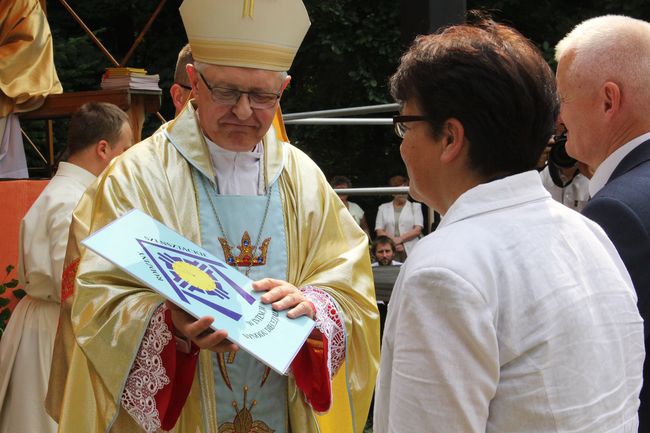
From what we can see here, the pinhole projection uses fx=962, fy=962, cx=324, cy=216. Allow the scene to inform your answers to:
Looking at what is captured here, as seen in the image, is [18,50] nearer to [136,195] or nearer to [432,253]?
[136,195]

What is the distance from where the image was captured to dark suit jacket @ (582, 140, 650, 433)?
2182 millimetres

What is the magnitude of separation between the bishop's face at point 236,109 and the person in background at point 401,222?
7.44 metres

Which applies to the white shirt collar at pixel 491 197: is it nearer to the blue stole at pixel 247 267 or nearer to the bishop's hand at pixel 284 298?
the bishop's hand at pixel 284 298

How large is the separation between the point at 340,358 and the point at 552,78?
132cm

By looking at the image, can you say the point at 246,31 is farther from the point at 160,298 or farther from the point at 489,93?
the point at 489,93

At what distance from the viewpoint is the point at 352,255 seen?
Result: 114 inches

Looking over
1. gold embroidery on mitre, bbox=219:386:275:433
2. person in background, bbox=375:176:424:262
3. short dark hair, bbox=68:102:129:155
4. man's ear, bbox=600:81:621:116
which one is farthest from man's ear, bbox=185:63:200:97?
person in background, bbox=375:176:424:262

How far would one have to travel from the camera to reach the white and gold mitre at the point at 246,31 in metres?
2.82

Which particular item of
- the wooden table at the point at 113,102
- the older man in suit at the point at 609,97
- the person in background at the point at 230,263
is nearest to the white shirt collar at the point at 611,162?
the older man in suit at the point at 609,97

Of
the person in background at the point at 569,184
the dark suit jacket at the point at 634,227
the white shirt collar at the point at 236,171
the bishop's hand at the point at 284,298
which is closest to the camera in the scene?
the dark suit jacket at the point at 634,227

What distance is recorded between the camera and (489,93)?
1532mm

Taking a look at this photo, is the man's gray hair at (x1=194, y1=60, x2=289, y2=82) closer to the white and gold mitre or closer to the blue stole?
the white and gold mitre

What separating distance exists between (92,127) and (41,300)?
857mm

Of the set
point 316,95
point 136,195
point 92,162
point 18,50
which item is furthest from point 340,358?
point 316,95
